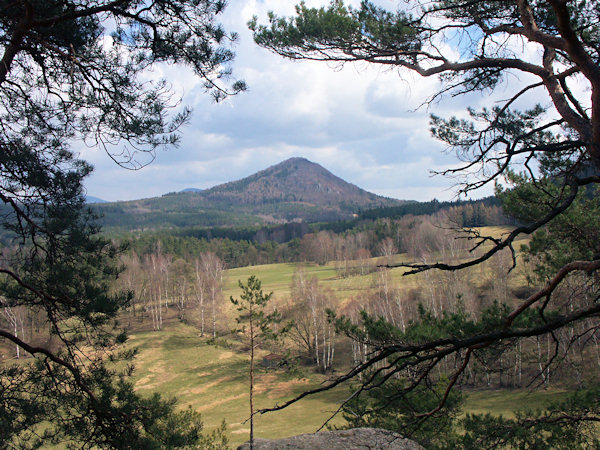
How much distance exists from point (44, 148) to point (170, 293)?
1776 inches

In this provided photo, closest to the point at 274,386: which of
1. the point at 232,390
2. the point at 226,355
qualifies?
the point at 232,390

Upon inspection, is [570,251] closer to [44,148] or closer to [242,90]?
[242,90]

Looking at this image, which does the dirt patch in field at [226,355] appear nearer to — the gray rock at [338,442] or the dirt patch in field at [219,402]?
the dirt patch in field at [219,402]

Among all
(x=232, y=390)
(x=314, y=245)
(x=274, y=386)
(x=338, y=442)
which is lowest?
(x=274, y=386)

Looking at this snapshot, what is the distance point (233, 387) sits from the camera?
28.2 meters

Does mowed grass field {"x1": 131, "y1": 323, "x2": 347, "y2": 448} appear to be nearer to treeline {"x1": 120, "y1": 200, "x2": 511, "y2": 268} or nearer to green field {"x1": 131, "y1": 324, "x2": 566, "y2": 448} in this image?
green field {"x1": 131, "y1": 324, "x2": 566, "y2": 448}

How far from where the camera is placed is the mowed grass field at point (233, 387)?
19.6 meters

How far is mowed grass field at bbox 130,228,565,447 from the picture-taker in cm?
1959

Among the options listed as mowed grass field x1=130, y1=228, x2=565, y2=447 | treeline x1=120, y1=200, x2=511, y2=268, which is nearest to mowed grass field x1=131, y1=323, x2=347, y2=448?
mowed grass field x1=130, y1=228, x2=565, y2=447

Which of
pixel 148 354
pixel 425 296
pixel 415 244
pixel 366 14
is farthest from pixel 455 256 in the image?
pixel 366 14

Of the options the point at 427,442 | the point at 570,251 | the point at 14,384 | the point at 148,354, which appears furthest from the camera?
the point at 148,354

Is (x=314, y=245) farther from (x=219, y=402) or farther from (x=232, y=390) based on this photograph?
(x=219, y=402)

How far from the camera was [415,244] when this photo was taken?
61.2 meters

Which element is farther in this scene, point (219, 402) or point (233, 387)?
point (233, 387)
